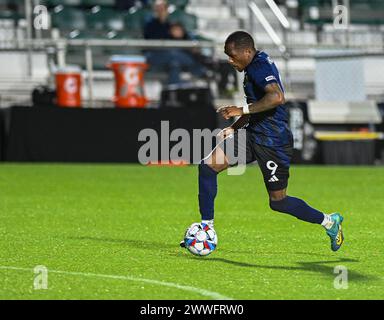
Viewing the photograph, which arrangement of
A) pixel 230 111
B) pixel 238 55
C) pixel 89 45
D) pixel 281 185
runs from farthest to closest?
1. pixel 89 45
2. pixel 281 185
3. pixel 238 55
4. pixel 230 111

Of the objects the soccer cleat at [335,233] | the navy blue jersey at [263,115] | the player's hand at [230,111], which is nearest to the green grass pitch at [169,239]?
the soccer cleat at [335,233]

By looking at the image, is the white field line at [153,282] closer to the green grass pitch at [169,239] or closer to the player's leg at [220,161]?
the green grass pitch at [169,239]

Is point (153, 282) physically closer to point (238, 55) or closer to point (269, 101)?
point (269, 101)

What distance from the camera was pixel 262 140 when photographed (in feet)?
29.6

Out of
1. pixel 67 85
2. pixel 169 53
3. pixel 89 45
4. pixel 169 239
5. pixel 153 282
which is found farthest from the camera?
pixel 169 53

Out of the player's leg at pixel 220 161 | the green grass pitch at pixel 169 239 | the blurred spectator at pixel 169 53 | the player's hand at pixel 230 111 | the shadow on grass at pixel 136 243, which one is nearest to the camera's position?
the green grass pitch at pixel 169 239

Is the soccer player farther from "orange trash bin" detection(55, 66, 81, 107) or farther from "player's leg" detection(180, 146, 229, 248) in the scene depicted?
"orange trash bin" detection(55, 66, 81, 107)

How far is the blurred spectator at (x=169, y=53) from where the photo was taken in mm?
21375

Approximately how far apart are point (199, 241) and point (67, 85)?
1191 cm

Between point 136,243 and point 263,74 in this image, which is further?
point 136,243

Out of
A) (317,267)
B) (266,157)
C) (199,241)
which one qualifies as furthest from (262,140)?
(317,267)

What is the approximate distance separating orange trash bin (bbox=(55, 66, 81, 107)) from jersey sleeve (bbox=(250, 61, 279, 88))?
1185 centimetres

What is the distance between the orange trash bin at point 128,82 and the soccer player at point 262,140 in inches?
463
